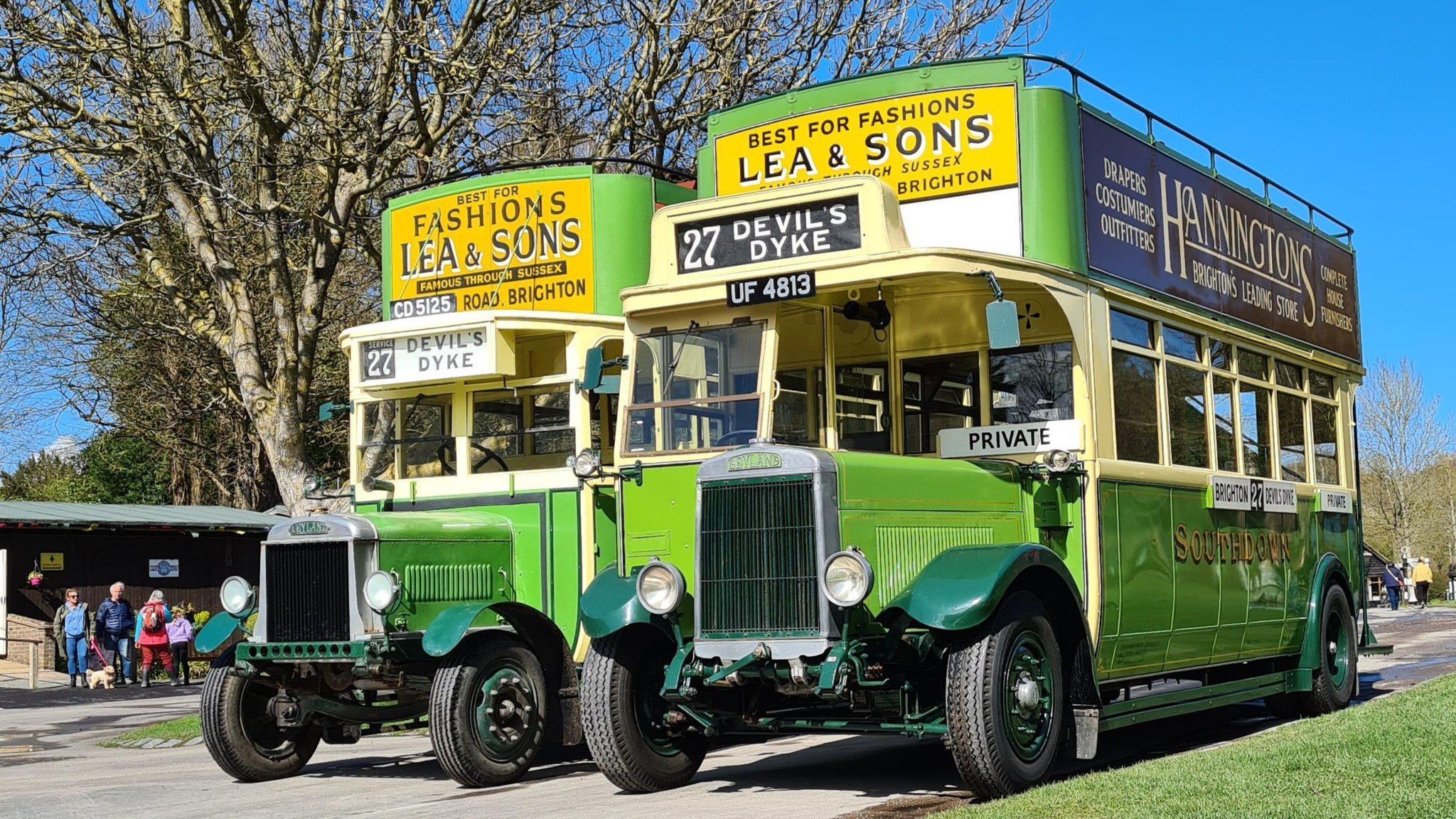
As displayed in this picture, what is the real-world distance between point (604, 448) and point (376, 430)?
186 centimetres

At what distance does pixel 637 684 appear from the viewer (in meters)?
10.3

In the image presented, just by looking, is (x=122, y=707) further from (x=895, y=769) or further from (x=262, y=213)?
(x=895, y=769)

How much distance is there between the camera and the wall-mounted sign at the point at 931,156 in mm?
10922

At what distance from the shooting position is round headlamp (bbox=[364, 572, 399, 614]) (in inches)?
445

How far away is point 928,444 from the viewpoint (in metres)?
11.2

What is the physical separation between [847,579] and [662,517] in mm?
1926

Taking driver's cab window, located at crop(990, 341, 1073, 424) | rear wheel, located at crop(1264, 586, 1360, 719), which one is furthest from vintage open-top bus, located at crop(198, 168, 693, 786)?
rear wheel, located at crop(1264, 586, 1360, 719)

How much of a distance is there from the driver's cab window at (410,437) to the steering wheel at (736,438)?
3.77 m

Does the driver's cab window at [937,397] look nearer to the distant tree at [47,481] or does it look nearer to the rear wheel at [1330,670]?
the rear wheel at [1330,670]

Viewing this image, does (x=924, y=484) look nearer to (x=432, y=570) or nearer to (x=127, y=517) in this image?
(x=432, y=570)

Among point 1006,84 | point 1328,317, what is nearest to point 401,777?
point 1006,84

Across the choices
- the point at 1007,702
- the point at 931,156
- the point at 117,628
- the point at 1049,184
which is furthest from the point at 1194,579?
the point at 117,628

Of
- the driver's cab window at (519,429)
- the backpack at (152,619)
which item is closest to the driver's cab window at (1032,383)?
the driver's cab window at (519,429)

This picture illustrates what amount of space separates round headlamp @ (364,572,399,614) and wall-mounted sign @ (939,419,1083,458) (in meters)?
3.76
